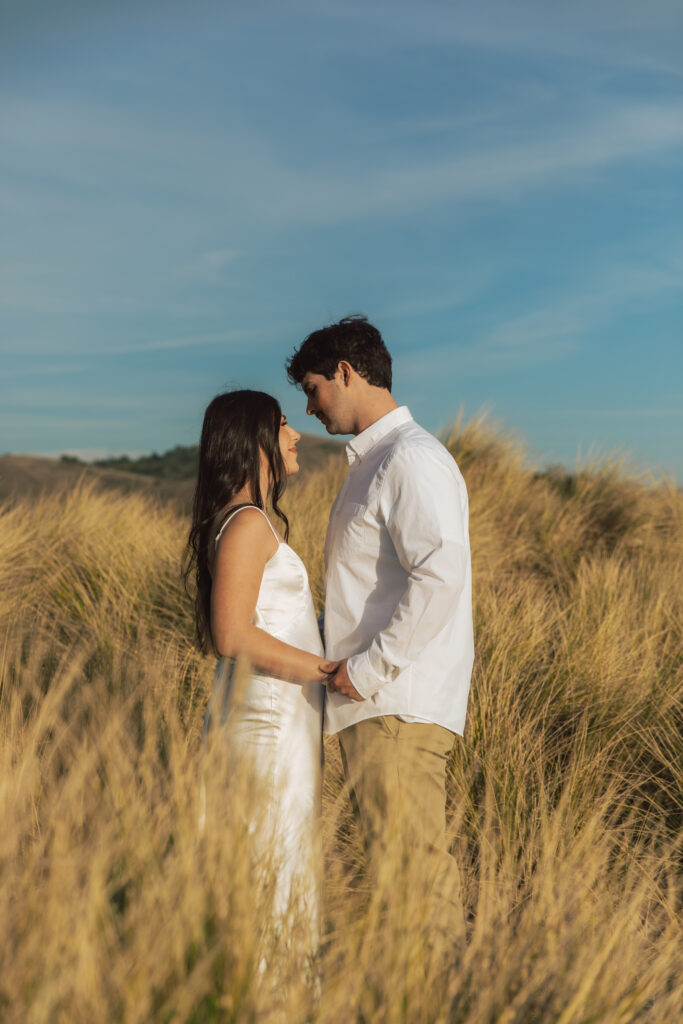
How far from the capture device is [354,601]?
2512 millimetres

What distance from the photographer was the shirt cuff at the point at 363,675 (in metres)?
2.33

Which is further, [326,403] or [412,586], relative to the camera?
[326,403]

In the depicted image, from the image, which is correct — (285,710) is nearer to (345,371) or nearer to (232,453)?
(232,453)

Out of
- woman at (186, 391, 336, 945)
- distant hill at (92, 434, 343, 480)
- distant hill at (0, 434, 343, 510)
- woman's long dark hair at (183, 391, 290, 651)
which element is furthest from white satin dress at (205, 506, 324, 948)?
distant hill at (92, 434, 343, 480)

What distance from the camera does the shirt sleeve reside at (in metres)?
2.31

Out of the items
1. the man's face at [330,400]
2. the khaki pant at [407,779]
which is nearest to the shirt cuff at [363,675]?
the khaki pant at [407,779]

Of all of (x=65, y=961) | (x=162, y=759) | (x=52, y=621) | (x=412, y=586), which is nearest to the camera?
(x=65, y=961)

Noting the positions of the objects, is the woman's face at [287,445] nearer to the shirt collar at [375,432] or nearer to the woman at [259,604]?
the woman at [259,604]

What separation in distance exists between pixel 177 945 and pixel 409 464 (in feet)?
4.54

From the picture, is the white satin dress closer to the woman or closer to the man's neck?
the woman

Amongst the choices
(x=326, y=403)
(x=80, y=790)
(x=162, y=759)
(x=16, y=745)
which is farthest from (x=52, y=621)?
(x=80, y=790)

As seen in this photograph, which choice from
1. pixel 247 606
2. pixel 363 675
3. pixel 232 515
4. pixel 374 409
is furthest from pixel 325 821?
pixel 374 409

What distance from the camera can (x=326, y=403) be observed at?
2719 millimetres

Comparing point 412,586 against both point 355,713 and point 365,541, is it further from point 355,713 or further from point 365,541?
point 355,713
